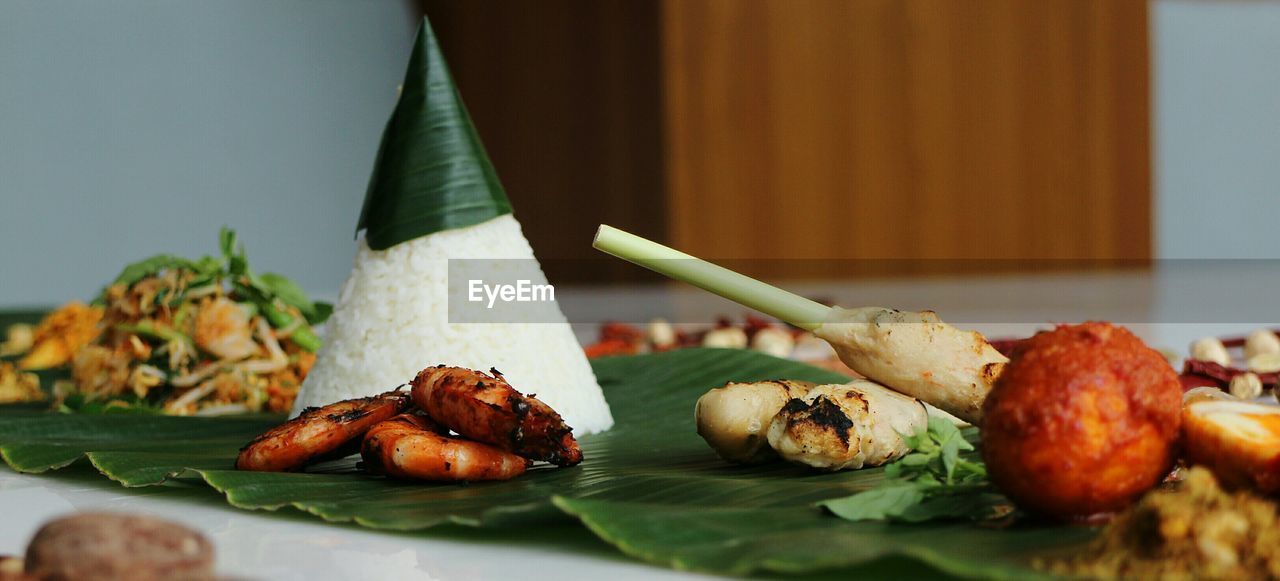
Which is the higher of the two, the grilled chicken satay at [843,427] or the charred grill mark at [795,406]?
the charred grill mark at [795,406]

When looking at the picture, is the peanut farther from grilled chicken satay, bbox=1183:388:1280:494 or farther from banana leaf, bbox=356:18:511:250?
grilled chicken satay, bbox=1183:388:1280:494

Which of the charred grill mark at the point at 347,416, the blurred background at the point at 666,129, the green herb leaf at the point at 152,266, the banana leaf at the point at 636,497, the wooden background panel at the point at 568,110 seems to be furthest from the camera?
the wooden background panel at the point at 568,110

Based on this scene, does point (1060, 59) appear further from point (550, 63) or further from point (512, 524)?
point (512, 524)

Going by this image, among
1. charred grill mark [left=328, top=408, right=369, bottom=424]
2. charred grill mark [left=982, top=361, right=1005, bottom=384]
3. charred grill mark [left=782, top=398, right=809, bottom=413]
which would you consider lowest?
charred grill mark [left=782, top=398, right=809, bottom=413]

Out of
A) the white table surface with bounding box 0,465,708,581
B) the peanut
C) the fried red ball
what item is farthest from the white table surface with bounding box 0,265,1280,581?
the peanut

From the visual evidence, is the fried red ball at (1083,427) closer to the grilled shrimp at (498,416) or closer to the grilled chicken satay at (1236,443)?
the grilled chicken satay at (1236,443)

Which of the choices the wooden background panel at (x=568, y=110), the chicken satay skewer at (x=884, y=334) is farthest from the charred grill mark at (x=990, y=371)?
the wooden background panel at (x=568, y=110)

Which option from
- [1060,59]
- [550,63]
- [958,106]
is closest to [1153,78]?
[1060,59]
